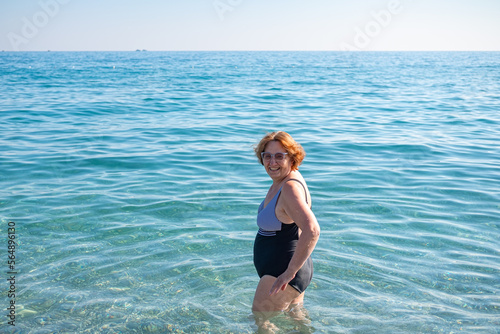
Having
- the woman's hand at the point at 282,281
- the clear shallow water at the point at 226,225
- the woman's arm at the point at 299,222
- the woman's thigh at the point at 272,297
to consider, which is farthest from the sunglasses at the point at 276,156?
the clear shallow water at the point at 226,225

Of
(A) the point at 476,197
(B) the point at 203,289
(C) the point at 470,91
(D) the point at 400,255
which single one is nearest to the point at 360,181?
(A) the point at 476,197

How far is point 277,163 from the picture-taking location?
356 centimetres

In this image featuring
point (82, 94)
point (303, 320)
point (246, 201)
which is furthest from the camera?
point (82, 94)

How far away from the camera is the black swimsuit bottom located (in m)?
3.60

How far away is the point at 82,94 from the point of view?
945 inches

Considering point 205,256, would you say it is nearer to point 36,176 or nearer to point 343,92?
point 36,176

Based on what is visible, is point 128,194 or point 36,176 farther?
point 36,176

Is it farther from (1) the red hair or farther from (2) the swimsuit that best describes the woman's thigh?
(1) the red hair

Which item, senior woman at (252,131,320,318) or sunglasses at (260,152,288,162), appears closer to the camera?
senior woman at (252,131,320,318)

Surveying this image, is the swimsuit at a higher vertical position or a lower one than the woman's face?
lower

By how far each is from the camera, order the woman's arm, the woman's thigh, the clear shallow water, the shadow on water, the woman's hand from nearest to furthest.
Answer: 1. the woman's arm
2. the woman's hand
3. the woman's thigh
4. the shadow on water
5. the clear shallow water

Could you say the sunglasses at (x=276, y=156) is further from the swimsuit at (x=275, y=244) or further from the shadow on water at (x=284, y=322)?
the shadow on water at (x=284, y=322)

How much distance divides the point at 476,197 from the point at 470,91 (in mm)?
21817

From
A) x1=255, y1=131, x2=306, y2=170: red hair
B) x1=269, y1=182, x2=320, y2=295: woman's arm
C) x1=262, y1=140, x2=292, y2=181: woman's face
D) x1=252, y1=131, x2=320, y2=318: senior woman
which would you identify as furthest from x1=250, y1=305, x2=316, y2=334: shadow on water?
x1=255, y1=131, x2=306, y2=170: red hair
